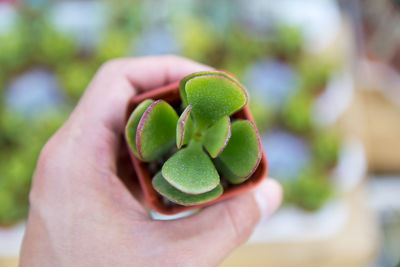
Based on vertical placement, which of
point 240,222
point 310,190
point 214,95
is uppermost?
point 214,95

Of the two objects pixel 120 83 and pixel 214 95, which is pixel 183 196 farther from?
pixel 120 83

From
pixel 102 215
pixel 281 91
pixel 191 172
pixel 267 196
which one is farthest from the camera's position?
pixel 281 91

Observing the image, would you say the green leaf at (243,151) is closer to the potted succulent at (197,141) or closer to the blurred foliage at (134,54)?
the potted succulent at (197,141)

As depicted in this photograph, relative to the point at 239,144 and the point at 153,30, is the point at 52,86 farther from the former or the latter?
the point at 239,144

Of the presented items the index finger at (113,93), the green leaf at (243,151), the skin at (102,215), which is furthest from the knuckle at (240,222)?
the index finger at (113,93)

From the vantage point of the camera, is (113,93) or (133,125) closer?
(133,125)

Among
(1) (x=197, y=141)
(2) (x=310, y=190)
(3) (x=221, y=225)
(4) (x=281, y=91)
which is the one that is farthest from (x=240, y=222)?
(4) (x=281, y=91)

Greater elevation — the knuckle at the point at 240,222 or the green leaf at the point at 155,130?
the green leaf at the point at 155,130
